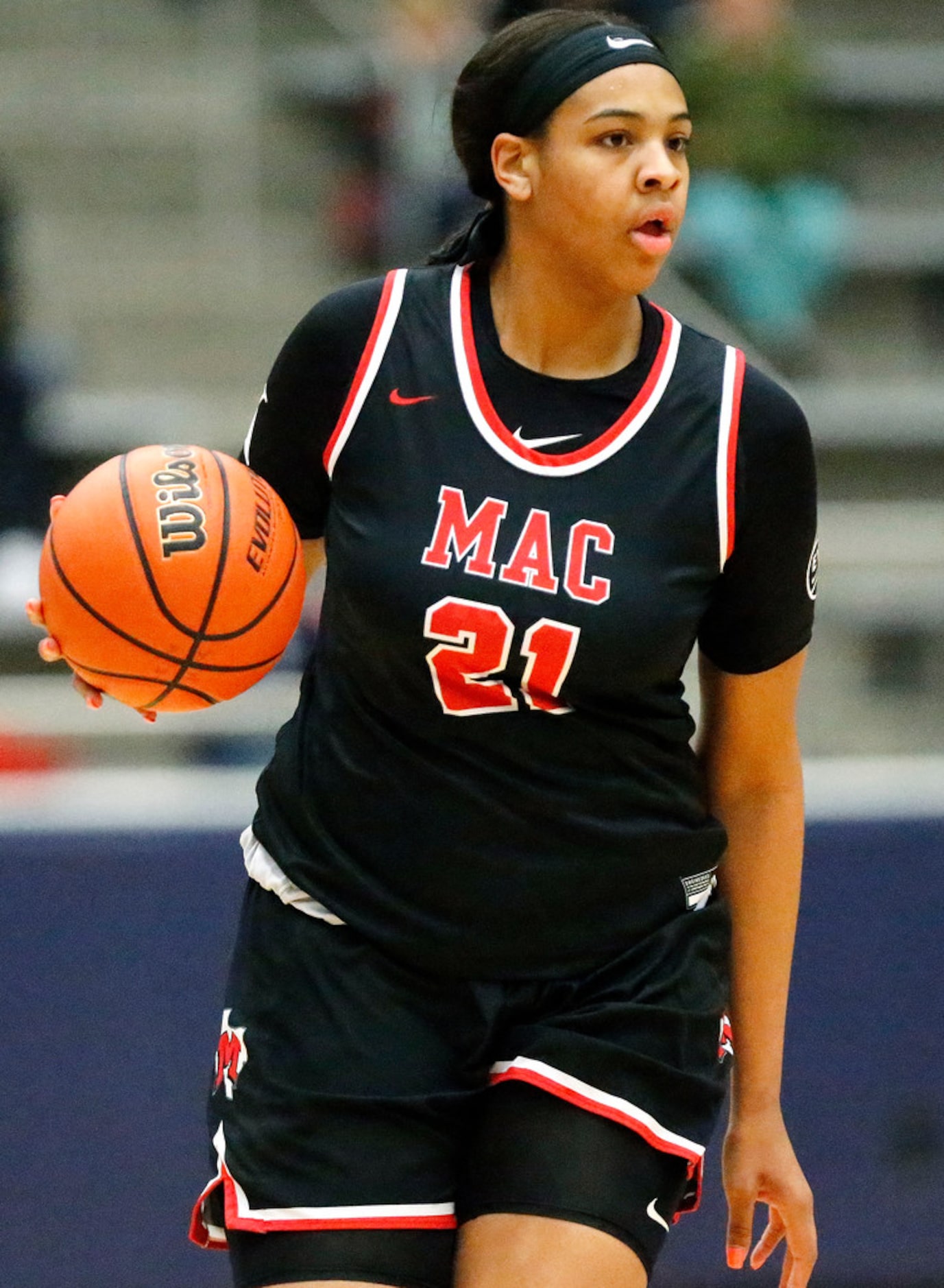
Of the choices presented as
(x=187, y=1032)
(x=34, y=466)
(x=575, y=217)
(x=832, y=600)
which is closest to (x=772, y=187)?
(x=832, y=600)

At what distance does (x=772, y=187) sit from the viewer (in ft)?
20.9

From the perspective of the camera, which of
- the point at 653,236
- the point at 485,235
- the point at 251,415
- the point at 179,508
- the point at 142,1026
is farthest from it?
the point at 251,415

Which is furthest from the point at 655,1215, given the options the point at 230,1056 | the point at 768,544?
the point at 768,544

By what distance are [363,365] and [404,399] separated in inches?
3.0

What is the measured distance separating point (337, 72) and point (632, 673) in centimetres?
546

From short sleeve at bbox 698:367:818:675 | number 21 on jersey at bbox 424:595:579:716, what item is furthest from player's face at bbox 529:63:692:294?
number 21 on jersey at bbox 424:595:579:716

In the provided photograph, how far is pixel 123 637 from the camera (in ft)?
7.95

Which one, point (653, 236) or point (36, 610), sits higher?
point (653, 236)

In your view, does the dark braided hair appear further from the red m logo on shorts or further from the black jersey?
the red m logo on shorts

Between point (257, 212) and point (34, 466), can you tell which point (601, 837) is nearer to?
point (34, 466)

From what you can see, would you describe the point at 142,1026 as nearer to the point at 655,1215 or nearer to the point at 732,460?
the point at 655,1215

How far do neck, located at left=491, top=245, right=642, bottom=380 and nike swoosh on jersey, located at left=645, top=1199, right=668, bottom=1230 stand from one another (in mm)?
1024

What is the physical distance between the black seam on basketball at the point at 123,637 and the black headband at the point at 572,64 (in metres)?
0.77

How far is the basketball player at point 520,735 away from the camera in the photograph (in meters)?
2.32
